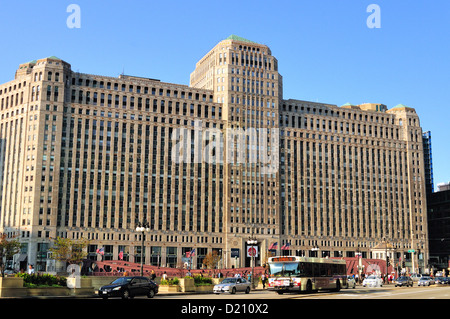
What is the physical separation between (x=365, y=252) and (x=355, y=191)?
1704 cm

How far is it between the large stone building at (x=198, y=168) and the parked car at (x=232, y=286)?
243ft

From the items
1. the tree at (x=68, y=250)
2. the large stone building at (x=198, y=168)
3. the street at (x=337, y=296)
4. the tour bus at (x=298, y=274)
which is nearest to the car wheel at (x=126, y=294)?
the street at (x=337, y=296)

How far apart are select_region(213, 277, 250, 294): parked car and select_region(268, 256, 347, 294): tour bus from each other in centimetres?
506

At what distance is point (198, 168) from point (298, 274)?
90129mm

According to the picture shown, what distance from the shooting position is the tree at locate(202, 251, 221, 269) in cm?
11664

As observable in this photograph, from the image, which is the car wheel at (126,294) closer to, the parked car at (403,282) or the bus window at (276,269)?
the bus window at (276,269)

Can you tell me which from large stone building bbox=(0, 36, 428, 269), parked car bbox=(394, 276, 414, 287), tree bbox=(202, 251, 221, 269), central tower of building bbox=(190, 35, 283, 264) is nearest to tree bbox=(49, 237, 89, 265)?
large stone building bbox=(0, 36, 428, 269)

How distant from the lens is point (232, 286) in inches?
1977

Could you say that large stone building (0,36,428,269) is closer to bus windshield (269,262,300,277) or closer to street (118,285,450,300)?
street (118,285,450,300)

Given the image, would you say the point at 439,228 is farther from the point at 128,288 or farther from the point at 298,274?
the point at 128,288

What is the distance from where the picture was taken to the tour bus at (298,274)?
4494 centimetres

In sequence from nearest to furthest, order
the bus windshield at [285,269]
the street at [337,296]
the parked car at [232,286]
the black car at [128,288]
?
the street at [337,296] < the black car at [128,288] < the bus windshield at [285,269] < the parked car at [232,286]

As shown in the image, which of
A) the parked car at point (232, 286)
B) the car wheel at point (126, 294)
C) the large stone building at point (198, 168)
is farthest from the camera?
the large stone building at point (198, 168)
